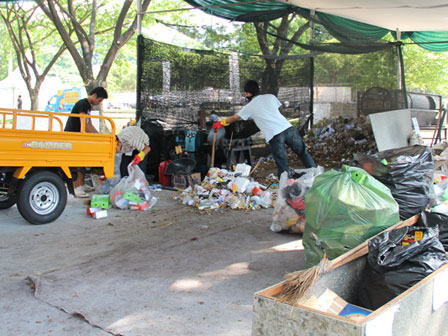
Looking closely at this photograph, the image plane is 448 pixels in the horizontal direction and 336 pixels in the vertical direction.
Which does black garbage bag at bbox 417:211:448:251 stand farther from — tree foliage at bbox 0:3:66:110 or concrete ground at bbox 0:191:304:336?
tree foliage at bbox 0:3:66:110

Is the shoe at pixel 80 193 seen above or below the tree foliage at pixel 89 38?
below

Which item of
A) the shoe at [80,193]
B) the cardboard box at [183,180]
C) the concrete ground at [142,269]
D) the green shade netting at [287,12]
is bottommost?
the concrete ground at [142,269]

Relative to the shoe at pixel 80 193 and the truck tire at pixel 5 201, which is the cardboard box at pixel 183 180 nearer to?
the shoe at pixel 80 193

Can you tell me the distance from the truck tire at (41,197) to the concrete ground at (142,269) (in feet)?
0.46

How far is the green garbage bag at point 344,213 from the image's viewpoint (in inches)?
132

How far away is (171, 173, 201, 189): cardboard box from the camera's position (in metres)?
7.80

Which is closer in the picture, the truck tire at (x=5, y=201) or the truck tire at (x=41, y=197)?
the truck tire at (x=41, y=197)

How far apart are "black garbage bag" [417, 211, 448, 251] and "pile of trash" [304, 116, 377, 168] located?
22.8ft

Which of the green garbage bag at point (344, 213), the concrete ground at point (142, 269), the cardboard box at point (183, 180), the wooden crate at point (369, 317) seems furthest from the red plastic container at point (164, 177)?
the wooden crate at point (369, 317)

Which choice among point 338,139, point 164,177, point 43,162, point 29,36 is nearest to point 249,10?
point 338,139

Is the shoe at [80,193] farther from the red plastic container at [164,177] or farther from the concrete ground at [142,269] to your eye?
the red plastic container at [164,177]

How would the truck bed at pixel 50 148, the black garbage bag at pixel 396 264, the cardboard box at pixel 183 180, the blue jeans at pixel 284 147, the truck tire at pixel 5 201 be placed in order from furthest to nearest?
the cardboard box at pixel 183 180
the blue jeans at pixel 284 147
the truck tire at pixel 5 201
the truck bed at pixel 50 148
the black garbage bag at pixel 396 264

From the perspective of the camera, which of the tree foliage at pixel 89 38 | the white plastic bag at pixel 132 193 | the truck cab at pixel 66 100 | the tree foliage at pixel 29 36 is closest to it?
the white plastic bag at pixel 132 193

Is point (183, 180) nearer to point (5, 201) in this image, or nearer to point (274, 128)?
point (274, 128)
